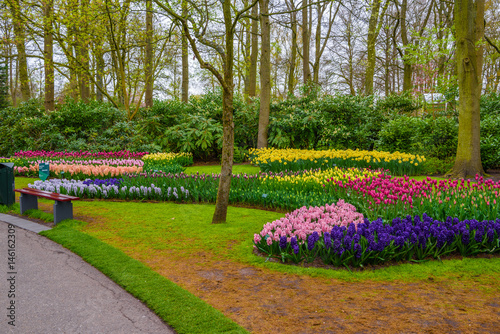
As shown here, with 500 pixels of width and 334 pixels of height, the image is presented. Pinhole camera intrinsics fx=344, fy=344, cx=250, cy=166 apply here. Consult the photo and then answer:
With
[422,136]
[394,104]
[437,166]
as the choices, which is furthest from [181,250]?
[394,104]

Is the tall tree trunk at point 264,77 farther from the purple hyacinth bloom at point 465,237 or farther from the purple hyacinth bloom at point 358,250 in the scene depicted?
the purple hyacinth bloom at point 358,250

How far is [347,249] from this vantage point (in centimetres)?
360

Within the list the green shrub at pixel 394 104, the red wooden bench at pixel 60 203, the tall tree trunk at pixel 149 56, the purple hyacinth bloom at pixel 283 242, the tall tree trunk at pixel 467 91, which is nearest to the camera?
the purple hyacinth bloom at pixel 283 242

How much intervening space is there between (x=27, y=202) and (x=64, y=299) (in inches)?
160

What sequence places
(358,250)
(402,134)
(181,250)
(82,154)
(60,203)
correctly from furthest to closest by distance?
(82,154)
(402,134)
(60,203)
(181,250)
(358,250)

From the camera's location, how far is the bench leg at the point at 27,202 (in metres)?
6.18

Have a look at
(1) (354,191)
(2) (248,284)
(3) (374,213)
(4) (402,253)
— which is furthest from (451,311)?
(1) (354,191)

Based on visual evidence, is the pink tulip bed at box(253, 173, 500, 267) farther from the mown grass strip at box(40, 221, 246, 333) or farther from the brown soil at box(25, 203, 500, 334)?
the mown grass strip at box(40, 221, 246, 333)

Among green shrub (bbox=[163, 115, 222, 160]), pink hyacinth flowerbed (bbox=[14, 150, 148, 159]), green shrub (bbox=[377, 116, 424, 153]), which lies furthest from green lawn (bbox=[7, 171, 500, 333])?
green shrub (bbox=[377, 116, 424, 153])

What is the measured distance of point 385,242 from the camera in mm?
3590

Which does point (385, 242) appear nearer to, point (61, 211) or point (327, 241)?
point (327, 241)

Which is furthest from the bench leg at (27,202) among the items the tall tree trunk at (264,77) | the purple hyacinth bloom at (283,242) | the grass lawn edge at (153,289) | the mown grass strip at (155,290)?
the tall tree trunk at (264,77)

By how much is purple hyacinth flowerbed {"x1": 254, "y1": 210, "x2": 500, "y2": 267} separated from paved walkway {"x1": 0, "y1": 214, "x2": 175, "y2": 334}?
5.30 ft

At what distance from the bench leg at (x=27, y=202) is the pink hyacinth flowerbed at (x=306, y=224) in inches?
180
